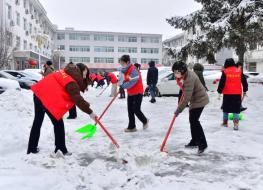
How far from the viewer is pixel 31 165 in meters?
4.58

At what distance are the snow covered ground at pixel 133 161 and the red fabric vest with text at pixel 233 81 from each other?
0.89m

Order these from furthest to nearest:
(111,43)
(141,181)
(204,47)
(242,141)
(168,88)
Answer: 1. (111,43)
2. (204,47)
3. (168,88)
4. (242,141)
5. (141,181)

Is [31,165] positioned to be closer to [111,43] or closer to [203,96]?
[203,96]

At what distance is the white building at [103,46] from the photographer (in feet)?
228

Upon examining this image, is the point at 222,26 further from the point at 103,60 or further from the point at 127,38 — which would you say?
the point at 127,38

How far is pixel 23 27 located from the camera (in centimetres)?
3819

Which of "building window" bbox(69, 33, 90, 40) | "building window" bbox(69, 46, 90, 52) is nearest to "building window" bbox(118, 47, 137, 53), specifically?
"building window" bbox(69, 46, 90, 52)

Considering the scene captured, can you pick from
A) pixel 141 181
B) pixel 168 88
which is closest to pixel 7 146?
pixel 141 181

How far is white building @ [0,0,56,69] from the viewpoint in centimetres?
3131

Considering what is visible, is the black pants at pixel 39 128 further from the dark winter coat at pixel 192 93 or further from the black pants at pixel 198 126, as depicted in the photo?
the black pants at pixel 198 126

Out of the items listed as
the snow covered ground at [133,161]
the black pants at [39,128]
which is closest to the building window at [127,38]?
the snow covered ground at [133,161]

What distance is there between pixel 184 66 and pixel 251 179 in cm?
194

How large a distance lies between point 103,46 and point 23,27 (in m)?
33.5

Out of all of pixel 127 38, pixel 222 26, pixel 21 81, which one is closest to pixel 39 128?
pixel 21 81
